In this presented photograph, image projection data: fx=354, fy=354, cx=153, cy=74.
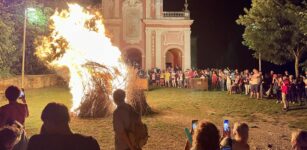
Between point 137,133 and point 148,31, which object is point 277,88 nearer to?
point 137,133

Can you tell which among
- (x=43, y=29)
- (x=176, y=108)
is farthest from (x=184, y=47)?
(x=176, y=108)

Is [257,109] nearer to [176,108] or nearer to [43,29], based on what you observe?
[176,108]

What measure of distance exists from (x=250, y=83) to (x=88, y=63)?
11.1 m

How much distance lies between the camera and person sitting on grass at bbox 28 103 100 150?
366cm

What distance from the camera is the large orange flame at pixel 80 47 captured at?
48.2 feet

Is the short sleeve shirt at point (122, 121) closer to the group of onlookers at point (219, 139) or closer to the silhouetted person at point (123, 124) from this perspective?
the silhouetted person at point (123, 124)

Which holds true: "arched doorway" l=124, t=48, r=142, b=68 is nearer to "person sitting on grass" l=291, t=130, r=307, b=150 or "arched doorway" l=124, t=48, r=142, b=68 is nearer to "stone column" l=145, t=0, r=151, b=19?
"stone column" l=145, t=0, r=151, b=19

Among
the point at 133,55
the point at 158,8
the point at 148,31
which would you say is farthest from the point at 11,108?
the point at 133,55

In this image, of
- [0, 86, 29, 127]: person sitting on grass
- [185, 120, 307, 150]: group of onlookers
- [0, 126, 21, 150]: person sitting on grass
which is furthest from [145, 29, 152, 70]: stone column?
[0, 126, 21, 150]: person sitting on grass

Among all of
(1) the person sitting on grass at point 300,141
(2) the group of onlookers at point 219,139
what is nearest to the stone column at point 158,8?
(2) the group of onlookers at point 219,139

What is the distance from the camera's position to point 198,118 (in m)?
14.4

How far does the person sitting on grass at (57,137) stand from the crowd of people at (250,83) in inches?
558

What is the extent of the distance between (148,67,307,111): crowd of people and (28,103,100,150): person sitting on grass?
14165 millimetres

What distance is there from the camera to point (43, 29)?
30.4 metres
